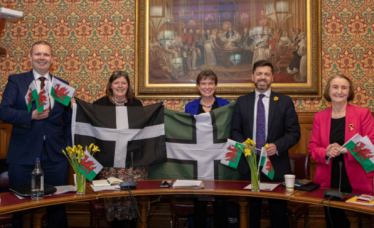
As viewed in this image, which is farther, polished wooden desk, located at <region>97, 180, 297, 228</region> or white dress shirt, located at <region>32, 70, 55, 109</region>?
white dress shirt, located at <region>32, 70, 55, 109</region>

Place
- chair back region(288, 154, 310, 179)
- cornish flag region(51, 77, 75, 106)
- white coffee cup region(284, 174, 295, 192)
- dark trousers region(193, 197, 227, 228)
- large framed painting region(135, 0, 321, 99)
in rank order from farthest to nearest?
large framed painting region(135, 0, 321, 99), chair back region(288, 154, 310, 179), dark trousers region(193, 197, 227, 228), cornish flag region(51, 77, 75, 106), white coffee cup region(284, 174, 295, 192)

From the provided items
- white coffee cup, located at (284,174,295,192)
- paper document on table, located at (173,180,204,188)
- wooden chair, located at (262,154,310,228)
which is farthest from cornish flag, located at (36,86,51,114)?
wooden chair, located at (262,154,310,228)

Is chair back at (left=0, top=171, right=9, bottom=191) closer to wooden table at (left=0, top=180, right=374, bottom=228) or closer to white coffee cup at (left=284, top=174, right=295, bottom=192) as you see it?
wooden table at (left=0, top=180, right=374, bottom=228)

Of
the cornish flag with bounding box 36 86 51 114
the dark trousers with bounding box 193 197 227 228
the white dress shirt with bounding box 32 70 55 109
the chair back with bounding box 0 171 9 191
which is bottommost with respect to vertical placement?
the dark trousers with bounding box 193 197 227 228

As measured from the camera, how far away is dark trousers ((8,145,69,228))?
2336mm

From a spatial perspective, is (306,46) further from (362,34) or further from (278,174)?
(278,174)

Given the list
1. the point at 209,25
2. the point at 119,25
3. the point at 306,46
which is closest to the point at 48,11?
the point at 119,25

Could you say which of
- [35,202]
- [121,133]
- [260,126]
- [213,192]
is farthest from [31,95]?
[260,126]

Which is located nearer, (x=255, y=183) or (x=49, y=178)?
(x=255, y=183)

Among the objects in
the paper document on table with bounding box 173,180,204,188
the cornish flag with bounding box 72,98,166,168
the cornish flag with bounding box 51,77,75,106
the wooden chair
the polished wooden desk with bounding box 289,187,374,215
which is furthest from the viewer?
the wooden chair

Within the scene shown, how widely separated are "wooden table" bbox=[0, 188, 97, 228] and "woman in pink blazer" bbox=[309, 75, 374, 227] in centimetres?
166

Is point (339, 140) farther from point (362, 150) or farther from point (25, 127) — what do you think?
point (25, 127)

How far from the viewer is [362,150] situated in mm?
2047

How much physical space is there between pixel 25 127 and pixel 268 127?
74.7 inches
